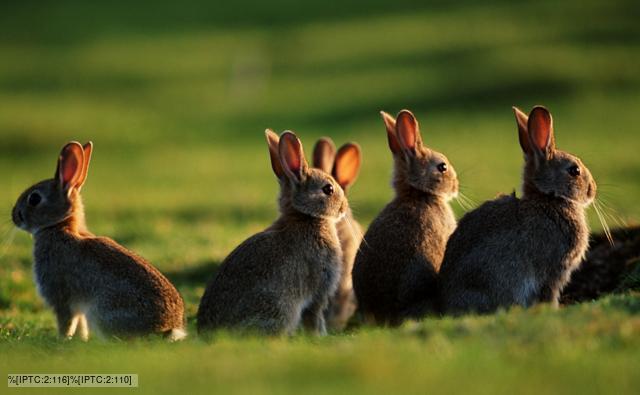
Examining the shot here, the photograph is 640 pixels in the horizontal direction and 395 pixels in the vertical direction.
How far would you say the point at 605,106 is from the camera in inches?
1406

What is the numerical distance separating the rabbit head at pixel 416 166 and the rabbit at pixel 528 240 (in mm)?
1026

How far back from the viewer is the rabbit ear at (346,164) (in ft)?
40.8

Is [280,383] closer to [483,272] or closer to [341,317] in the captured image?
[483,272]

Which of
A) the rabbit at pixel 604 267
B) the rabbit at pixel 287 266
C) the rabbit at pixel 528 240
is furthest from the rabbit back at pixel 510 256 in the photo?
the rabbit at pixel 604 267

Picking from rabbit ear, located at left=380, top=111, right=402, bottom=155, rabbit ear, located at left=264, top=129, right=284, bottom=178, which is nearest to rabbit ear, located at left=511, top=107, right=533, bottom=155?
rabbit ear, located at left=380, top=111, right=402, bottom=155

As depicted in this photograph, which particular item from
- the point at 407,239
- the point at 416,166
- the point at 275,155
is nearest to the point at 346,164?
the point at 416,166

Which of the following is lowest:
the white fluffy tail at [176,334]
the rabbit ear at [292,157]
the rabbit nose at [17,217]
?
the white fluffy tail at [176,334]

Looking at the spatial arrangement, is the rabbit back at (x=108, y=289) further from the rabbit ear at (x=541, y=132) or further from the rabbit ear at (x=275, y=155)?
the rabbit ear at (x=541, y=132)

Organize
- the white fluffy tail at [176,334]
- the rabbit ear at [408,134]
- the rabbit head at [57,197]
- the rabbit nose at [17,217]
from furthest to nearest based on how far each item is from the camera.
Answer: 1. the rabbit ear at [408,134]
2. the rabbit nose at [17,217]
3. the rabbit head at [57,197]
4. the white fluffy tail at [176,334]

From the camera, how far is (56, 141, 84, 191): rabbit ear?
33.1ft

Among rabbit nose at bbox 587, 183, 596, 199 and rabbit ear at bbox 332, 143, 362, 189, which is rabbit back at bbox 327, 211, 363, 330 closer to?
rabbit ear at bbox 332, 143, 362, 189

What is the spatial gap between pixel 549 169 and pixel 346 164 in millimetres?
3433

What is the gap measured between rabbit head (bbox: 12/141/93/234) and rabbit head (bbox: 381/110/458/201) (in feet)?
10.8

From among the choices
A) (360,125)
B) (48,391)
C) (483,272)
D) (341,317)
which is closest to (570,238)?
(483,272)
